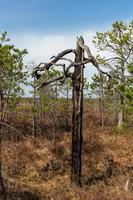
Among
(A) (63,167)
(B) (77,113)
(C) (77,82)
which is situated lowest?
(A) (63,167)

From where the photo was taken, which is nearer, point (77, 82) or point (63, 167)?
point (77, 82)

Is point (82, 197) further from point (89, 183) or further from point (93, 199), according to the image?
point (89, 183)

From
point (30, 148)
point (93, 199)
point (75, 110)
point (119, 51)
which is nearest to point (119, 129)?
point (75, 110)

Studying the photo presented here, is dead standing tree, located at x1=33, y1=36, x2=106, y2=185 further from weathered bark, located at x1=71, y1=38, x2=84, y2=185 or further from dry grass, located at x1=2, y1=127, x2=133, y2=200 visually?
dry grass, located at x1=2, y1=127, x2=133, y2=200

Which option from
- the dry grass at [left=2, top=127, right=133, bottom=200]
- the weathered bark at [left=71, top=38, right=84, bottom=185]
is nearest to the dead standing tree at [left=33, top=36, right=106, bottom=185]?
the weathered bark at [left=71, top=38, right=84, bottom=185]

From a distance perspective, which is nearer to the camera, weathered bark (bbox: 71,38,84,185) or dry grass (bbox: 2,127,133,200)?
dry grass (bbox: 2,127,133,200)

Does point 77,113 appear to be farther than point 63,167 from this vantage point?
No

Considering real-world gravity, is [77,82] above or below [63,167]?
above

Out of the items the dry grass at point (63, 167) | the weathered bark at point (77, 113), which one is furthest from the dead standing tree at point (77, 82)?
the dry grass at point (63, 167)

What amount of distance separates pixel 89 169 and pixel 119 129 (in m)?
2.89

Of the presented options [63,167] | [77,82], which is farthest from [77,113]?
[63,167]

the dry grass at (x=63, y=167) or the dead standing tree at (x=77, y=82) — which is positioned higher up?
the dead standing tree at (x=77, y=82)

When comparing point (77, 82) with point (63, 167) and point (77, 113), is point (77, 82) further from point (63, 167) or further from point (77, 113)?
point (63, 167)

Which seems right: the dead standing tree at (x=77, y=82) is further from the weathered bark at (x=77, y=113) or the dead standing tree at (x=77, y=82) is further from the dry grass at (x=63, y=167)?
the dry grass at (x=63, y=167)
